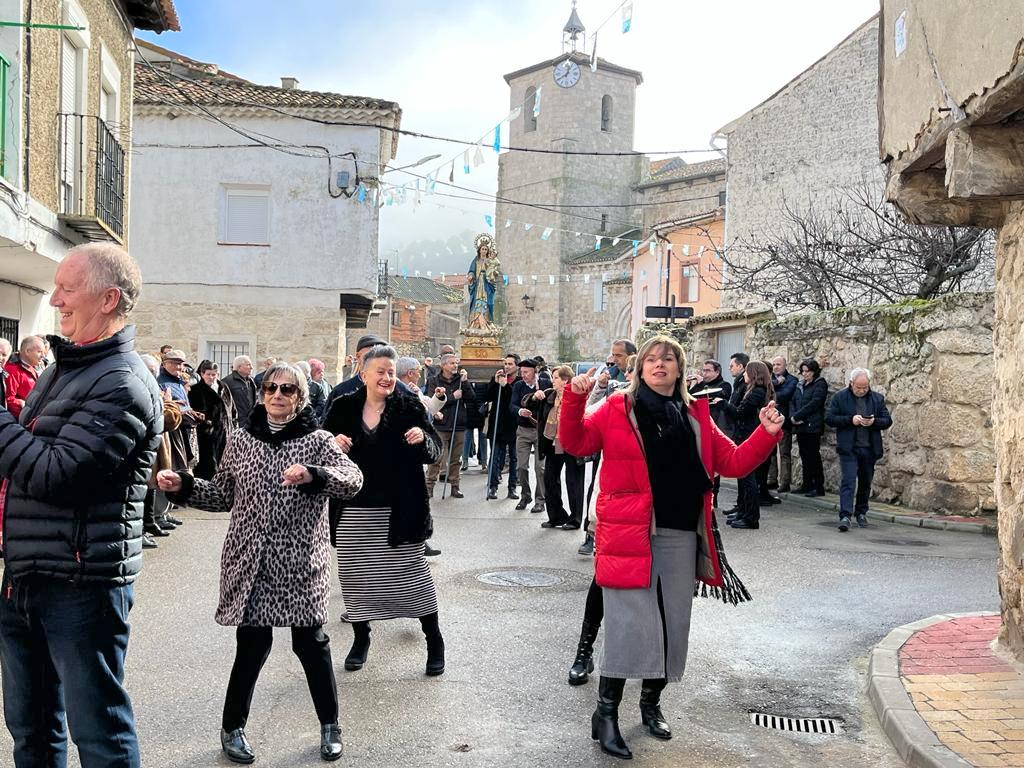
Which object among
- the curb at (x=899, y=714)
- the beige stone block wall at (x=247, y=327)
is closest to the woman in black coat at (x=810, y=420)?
the curb at (x=899, y=714)

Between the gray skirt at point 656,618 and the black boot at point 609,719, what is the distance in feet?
0.19

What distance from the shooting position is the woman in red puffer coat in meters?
4.60

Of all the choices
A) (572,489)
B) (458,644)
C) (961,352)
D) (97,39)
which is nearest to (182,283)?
(97,39)

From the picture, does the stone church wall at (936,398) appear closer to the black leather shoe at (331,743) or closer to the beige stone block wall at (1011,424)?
the beige stone block wall at (1011,424)

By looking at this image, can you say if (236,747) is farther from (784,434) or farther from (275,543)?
(784,434)

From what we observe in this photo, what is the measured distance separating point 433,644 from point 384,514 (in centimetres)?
78

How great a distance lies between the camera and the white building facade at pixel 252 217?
76.8 feet

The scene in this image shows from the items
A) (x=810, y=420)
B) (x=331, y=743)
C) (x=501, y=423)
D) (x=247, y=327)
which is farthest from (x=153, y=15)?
(x=331, y=743)

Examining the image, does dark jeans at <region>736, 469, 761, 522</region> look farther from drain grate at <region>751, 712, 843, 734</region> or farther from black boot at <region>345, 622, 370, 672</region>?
black boot at <region>345, 622, 370, 672</region>

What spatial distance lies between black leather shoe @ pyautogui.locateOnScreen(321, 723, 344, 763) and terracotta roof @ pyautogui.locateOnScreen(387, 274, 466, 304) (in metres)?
62.4

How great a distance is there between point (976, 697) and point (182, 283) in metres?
21.3

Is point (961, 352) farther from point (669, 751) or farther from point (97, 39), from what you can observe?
point (97, 39)

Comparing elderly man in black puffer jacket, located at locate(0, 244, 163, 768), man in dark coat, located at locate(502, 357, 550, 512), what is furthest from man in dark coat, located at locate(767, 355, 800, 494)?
elderly man in black puffer jacket, located at locate(0, 244, 163, 768)

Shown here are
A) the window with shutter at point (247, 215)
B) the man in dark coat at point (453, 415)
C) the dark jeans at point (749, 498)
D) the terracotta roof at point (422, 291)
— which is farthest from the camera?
the terracotta roof at point (422, 291)
